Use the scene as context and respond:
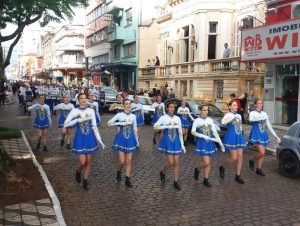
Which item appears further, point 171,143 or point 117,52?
point 117,52

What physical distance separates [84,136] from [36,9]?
7.35 metres

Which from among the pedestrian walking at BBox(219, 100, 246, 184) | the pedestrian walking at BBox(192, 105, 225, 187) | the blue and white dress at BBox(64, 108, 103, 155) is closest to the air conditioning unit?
the pedestrian walking at BBox(219, 100, 246, 184)

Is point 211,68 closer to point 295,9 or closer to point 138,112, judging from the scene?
point 295,9

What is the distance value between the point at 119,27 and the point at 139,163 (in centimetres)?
3489

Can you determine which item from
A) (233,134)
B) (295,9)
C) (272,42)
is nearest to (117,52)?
(295,9)

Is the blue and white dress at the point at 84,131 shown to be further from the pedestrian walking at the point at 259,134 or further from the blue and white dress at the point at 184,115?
the blue and white dress at the point at 184,115

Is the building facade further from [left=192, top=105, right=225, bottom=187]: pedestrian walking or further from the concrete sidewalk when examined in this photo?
the concrete sidewalk

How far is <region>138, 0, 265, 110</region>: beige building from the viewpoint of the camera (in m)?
21.9

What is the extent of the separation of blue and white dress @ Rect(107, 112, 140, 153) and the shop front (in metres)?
9.78

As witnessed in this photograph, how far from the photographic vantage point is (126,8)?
41562 mm

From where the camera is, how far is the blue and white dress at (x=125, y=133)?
790cm

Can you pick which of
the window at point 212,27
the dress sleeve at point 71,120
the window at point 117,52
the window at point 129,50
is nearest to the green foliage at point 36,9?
the dress sleeve at point 71,120

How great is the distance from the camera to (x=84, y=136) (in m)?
7.69

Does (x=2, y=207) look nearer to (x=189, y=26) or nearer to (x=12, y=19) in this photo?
(x=12, y=19)
